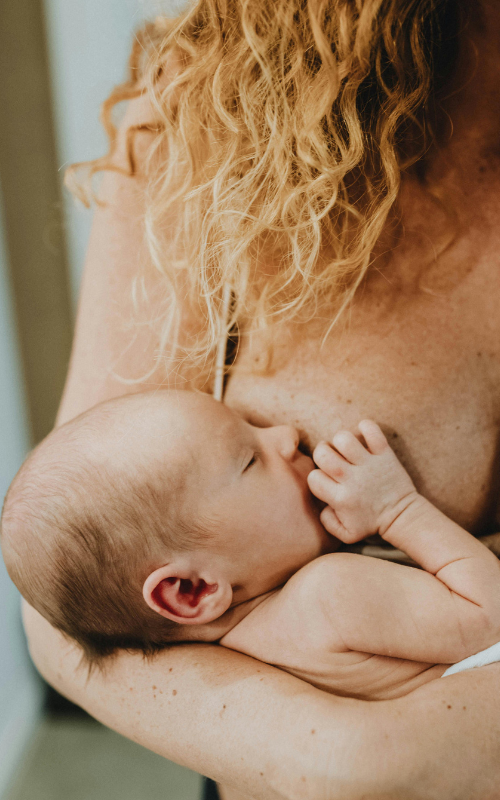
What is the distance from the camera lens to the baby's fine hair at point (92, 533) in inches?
27.2

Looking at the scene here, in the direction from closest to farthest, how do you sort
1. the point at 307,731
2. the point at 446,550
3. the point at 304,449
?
the point at 307,731 → the point at 446,550 → the point at 304,449

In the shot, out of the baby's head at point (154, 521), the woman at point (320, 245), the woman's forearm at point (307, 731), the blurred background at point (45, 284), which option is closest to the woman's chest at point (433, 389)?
the woman at point (320, 245)

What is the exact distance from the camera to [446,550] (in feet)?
2.23

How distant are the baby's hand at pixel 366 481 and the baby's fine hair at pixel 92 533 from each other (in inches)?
7.6

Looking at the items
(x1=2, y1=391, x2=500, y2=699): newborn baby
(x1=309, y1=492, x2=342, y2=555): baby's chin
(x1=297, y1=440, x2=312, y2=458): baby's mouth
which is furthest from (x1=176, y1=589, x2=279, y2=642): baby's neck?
(x1=297, y1=440, x2=312, y2=458): baby's mouth

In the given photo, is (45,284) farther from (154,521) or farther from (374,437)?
(374,437)

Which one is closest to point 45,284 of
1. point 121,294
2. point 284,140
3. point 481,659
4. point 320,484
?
point 121,294

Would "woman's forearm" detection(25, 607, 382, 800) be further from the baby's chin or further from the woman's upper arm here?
the woman's upper arm

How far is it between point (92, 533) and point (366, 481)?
1.18 feet

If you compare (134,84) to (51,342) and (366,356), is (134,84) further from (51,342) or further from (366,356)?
(51,342)

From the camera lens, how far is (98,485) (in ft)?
2.27

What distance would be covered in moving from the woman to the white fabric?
2 cm

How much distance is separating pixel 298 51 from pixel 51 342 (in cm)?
105

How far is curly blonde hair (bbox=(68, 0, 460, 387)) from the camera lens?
0.68m
